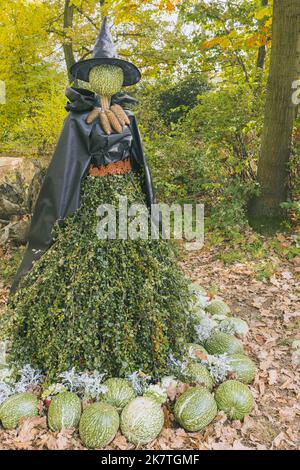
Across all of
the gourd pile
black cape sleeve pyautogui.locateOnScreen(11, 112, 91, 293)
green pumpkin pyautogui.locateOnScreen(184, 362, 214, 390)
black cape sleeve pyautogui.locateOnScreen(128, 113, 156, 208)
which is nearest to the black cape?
black cape sleeve pyautogui.locateOnScreen(11, 112, 91, 293)

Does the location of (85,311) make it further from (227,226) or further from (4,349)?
(227,226)

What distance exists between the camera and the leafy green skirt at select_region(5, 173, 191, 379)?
2.39m

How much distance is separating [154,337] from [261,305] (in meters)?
1.80

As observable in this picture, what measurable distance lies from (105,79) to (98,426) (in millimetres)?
2106

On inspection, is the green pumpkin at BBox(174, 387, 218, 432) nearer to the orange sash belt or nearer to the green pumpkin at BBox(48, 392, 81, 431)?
the green pumpkin at BBox(48, 392, 81, 431)

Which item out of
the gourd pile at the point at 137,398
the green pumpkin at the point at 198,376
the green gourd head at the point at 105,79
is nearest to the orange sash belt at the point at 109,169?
the green gourd head at the point at 105,79

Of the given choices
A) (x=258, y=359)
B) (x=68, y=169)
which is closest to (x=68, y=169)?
(x=68, y=169)

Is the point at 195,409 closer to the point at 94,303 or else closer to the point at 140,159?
the point at 94,303

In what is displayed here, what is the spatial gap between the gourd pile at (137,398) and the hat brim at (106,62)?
1.92 metres

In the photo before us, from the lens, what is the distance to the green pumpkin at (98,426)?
2166 millimetres

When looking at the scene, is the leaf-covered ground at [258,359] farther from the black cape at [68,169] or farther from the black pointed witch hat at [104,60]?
the black pointed witch hat at [104,60]

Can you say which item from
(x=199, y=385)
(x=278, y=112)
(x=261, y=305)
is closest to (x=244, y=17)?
(x=278, y=112)

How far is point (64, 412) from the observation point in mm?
2260

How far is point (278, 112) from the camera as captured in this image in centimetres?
486
